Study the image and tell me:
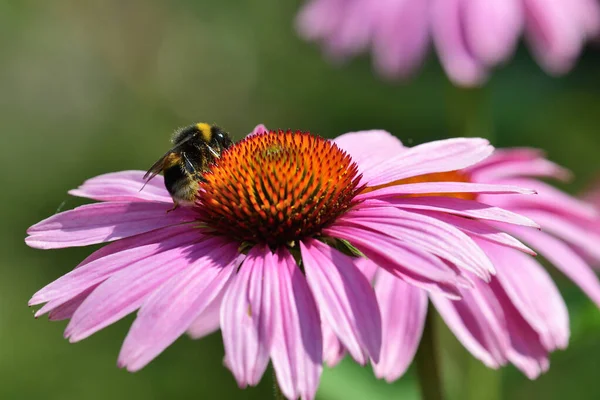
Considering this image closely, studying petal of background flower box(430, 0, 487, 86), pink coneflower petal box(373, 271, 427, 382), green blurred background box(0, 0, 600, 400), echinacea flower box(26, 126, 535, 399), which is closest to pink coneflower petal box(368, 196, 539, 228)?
echinacea flower box(26, 126, 535, 399)

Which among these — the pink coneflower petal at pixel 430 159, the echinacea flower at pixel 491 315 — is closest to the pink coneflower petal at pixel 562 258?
the echinacea flower at pixel 491 315

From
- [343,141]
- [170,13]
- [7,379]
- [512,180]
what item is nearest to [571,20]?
[512,180]

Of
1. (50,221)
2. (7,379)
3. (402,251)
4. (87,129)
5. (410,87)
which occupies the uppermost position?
(50,221)

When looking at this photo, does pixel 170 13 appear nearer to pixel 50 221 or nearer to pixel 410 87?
pixel 410 87

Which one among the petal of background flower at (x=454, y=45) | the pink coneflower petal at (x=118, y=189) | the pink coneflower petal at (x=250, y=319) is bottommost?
the petal of background flower at (x=454, y=45)

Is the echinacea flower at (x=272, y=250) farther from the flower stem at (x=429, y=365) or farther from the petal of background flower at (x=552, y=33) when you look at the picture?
the petal of background flower at (x=552, y=33)

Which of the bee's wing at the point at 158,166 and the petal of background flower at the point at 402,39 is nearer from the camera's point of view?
the bee's wing at the point at 158,166
